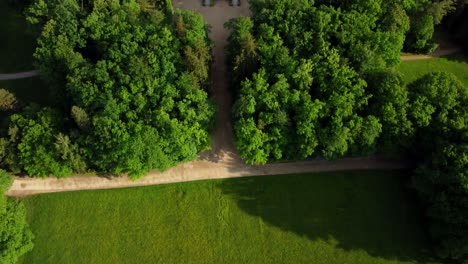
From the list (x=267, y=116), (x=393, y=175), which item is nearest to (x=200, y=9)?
Answer: (x=267, y=116)

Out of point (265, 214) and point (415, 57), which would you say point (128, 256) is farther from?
point (415, 57)

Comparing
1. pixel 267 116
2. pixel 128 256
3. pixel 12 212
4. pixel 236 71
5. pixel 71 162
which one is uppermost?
pixel 236 71

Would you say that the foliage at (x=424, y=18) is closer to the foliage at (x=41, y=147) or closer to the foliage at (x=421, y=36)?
the foliage at (x=421, y=36)

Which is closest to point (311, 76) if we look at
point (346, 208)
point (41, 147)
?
point (346, 208)

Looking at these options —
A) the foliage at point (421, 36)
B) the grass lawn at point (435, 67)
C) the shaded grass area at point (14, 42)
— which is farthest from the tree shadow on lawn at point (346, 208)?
the shaded grass area at point (14, 42)

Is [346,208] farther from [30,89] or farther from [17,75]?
[17,75]

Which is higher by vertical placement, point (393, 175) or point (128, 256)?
point (393, 175)

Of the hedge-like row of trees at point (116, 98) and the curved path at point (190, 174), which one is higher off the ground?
the hedge-like row of trees at point (116, 98)
